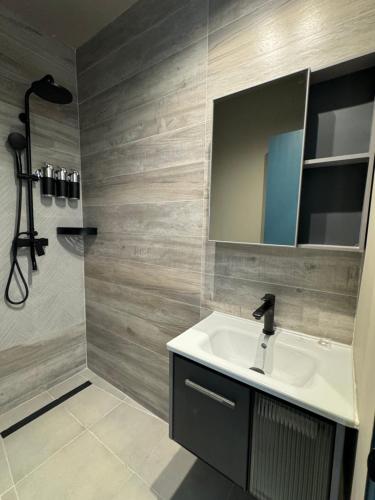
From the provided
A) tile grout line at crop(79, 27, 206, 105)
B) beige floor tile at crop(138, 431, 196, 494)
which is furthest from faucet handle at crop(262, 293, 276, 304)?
tile grout line at crop(79, 27, 206, 105)

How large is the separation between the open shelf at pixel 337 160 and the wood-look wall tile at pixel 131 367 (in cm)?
141

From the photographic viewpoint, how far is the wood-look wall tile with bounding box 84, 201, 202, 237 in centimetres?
136

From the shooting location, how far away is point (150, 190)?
4.99 feet

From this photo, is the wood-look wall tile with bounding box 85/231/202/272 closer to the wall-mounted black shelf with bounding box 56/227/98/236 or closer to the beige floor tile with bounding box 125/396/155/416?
the wall-mounted black shelf with bounding box 56/227/98/236

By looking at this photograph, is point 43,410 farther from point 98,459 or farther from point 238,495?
point 238,495

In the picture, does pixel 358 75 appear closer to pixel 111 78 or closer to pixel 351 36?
pixel 351 36

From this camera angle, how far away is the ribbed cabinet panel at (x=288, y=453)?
71cm

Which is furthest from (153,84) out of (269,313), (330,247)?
(269,313)

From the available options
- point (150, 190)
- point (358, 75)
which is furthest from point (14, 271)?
point (358, 75)

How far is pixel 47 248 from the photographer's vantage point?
184 centimetres

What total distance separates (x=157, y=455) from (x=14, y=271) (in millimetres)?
1537

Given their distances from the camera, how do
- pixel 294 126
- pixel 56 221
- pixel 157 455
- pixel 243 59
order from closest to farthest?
pixel 294 126
pixel 243 59
pixel 157 455
pixel 56 221

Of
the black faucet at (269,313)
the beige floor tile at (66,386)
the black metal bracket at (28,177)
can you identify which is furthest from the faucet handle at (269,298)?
the beige floor tile at (66,386)

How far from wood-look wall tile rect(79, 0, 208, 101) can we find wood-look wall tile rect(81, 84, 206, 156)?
236 millimetres
